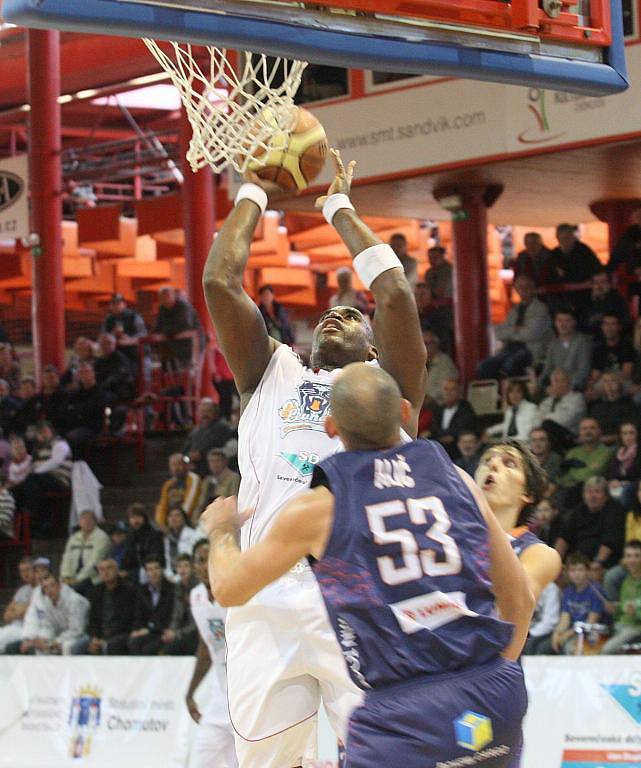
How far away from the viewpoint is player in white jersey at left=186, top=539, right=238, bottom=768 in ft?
27.9

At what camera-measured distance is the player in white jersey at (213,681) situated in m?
8.51

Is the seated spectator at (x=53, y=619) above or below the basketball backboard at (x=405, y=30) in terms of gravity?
below

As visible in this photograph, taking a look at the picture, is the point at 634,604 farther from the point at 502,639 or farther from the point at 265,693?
the point at 502,639

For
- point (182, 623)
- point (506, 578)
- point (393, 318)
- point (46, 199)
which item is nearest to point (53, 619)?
point (182, 623)

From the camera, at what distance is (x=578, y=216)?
17406 millimetres

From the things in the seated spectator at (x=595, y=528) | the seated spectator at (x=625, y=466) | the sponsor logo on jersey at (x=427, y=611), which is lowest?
the seated spectator at (x=595, y=528)

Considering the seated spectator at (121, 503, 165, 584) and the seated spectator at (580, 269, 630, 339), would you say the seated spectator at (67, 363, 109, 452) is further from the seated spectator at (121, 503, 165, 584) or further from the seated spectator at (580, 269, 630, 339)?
the seated spectator at (580, 269, 630, 339)

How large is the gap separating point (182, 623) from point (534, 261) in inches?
214

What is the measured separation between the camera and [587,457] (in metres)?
11.7

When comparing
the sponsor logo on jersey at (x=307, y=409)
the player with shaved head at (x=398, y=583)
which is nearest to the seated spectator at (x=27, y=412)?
the sponsor logo on jersey at (x=307, y=409)

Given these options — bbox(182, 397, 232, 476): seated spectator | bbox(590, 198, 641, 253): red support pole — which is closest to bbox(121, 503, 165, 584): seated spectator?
bbox(182, 397, 232, 476): seated spectator

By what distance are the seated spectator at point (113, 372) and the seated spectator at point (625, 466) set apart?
750cm

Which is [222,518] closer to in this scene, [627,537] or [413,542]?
[413,542]

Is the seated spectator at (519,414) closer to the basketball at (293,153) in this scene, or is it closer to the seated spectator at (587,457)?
the seated spectator at (587,457)
